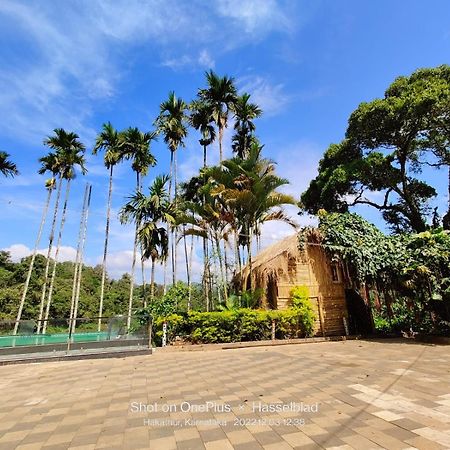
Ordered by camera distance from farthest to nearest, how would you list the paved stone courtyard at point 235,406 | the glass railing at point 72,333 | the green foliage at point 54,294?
the green foliage at point 54,294 < the glass railing at point 72,333 < the paved stone courtyard at point 235,406

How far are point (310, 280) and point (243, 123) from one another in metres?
13.4

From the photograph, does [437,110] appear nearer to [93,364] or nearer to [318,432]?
[318,432]

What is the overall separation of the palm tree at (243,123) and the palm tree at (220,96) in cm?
72

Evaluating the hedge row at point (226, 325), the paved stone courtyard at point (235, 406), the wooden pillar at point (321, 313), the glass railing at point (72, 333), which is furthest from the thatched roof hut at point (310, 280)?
the paved stone courtyard at point (235, 406)

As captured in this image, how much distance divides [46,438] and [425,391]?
4794 millimetres

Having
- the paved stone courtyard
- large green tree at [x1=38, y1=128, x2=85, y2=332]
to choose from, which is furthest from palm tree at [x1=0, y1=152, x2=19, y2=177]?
the paved stone courtyard

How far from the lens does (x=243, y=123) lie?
21672 millimetres

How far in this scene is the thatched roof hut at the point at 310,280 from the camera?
1222cm

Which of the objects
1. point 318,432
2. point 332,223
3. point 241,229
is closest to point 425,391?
point 318,432

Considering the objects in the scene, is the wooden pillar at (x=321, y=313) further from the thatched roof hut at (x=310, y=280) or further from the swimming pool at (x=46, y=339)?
the swimming pool at (x=46, y=339)

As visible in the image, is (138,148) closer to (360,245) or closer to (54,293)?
(360,245)

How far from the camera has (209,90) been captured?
1881 cm

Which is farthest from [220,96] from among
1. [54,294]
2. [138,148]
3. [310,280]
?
[54,294]

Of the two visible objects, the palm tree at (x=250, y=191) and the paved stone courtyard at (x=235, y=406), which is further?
the palm tree at (x=250, y=191)
